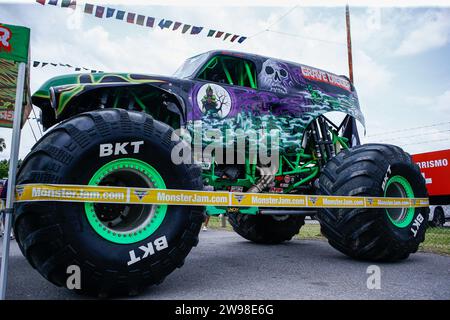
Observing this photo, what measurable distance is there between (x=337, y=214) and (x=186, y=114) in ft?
7.33

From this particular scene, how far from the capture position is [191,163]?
11.6 feet

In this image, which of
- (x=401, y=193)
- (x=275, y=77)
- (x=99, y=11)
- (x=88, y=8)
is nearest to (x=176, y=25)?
(x=99, y=11)

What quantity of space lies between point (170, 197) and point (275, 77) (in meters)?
2.81

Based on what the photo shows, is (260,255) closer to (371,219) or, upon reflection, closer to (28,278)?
(371,219)

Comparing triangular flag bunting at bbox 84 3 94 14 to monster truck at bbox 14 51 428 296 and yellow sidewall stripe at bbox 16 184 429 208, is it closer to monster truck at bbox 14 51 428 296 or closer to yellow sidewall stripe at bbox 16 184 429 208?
monster truck at bbox 14 51 428 296

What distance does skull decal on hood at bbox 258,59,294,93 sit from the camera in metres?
5.25

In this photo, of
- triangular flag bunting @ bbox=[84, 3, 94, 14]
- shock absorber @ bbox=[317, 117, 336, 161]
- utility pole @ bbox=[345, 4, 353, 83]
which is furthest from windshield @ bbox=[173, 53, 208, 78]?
utility pole @ bbox=[345, 4, 353, 83]

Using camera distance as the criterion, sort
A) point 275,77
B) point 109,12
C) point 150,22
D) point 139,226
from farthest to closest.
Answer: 1. point 150,22
2. point 109,12
3. point 275,77
4. point 139,226

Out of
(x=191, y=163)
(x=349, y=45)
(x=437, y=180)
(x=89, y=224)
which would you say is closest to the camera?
(x=89, y=224)

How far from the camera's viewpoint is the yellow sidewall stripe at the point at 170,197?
2822mm

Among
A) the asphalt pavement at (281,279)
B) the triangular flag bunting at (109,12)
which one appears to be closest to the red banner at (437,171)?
the asphalt pavement at (281,279)

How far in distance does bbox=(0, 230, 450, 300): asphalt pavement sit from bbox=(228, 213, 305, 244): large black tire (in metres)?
1.34

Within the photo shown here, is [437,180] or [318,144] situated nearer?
[318,144]

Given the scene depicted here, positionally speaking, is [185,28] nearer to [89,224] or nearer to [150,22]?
[150,22]
